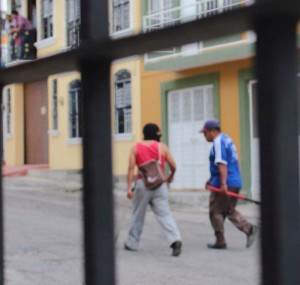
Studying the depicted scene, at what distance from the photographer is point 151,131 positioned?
24.4 feet

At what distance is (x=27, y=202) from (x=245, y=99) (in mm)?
4676

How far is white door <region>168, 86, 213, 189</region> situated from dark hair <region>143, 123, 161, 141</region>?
7431 millimetres

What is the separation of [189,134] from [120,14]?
45.9 feet

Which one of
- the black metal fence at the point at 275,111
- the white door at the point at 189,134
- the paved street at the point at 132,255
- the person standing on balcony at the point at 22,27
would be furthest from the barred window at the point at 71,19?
the white door at the point at 189,134

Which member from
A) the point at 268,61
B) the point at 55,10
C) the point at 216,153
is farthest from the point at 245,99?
the point at 268,61

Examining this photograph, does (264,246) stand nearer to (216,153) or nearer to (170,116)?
(216,153)

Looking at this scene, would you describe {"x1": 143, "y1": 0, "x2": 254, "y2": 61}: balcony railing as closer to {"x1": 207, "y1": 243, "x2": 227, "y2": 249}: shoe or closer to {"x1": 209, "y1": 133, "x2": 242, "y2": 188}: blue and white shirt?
{"x1": 209, "y1": 133, "x2": 242, "y2": 188}: blue and white shirt

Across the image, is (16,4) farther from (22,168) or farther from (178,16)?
(22,168)

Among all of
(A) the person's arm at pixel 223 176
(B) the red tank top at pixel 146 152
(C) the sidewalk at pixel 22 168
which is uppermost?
(B) the red tank top at pixel 146 152

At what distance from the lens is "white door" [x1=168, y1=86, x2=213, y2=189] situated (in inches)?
595

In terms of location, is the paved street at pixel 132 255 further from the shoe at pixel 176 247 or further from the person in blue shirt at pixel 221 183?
the person in blue shirt at pixel 221 183

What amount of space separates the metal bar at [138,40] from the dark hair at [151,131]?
Answer: 583 centimetres

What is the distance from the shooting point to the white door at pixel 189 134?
15.1 m

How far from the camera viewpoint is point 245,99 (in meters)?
13.8
